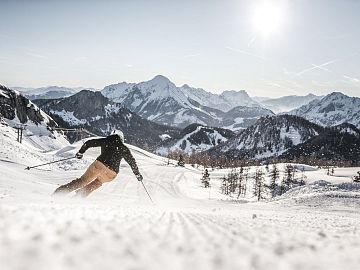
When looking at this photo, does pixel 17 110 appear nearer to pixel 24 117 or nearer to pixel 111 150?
pixel 24 117

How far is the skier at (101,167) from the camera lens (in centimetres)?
1034

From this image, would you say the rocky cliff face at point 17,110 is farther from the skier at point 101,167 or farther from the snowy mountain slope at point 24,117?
the skier at point 101,167

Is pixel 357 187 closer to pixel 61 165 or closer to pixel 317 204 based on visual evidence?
pixel 317 204

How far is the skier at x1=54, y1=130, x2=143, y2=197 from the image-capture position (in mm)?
10344

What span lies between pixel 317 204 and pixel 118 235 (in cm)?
2584

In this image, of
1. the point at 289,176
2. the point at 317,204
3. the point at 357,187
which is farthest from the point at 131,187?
the point at 289,176

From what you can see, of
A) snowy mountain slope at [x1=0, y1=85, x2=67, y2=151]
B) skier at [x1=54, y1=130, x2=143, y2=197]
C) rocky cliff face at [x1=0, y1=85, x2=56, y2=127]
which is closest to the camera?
skier at [x1=54, y1=130, x2=143, y2=197]

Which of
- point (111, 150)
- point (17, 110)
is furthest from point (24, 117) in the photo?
point (111, 150)

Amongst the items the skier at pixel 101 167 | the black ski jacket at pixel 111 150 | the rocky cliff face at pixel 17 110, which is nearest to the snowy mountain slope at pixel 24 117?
the rocky cliff face at pixel 17 110

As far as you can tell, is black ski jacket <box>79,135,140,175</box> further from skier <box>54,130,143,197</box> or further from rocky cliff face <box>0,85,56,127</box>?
rocky cliff face <box>0,85,56,127</box>

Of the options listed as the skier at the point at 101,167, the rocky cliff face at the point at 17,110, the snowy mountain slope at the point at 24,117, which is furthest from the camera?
the rocky cliff face at the point at 17,110

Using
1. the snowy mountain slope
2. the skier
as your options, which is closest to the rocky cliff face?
the snowy mountain slope

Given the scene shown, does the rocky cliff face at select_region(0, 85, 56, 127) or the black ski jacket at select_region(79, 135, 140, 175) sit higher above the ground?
the rocky cliff face at select_region(0, 85, 56, 127)

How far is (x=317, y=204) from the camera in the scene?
1016 inches
